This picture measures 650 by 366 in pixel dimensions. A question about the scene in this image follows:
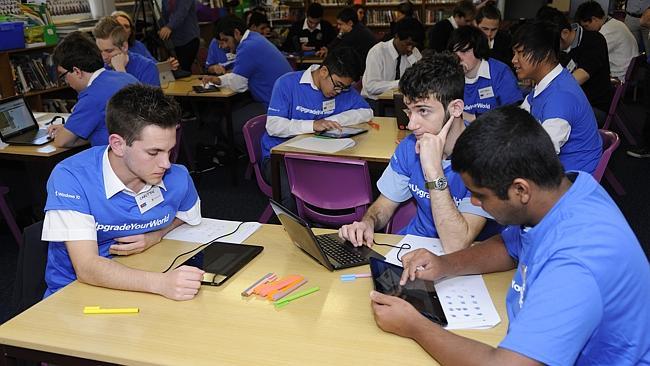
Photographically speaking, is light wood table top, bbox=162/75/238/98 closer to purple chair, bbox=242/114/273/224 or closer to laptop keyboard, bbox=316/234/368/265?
purple chair, bbox=242/114/273/224

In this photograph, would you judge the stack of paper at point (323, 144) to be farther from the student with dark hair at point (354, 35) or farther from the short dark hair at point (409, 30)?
the student with dark hair at point (354, 35)

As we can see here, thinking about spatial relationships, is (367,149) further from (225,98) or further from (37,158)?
(225,98)

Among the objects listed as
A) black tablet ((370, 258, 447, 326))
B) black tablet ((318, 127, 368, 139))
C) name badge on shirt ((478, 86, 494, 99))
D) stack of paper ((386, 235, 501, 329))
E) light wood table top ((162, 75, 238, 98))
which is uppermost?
black tablet ((370, 258, 447, 326))

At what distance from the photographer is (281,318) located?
153 centimetres

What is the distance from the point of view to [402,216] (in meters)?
2.47

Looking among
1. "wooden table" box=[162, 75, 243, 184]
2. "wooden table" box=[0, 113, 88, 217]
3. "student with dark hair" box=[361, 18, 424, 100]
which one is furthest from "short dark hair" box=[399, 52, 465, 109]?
"wooden table" box=[162, 75, 243, 184]

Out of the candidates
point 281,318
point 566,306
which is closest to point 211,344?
point 281,318

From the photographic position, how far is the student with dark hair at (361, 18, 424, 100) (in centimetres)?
496

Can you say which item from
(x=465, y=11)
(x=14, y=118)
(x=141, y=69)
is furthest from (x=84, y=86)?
(x=465, y=11)

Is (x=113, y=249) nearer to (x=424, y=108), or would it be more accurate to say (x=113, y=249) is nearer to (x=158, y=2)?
(x=424, y=108)

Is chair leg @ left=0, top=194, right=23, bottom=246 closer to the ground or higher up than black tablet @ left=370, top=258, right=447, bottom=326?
closer to the ground

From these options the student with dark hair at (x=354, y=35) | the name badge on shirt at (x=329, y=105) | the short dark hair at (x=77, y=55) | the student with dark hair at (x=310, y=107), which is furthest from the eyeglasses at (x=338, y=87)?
the student with dark hair at (x=354, y=35)

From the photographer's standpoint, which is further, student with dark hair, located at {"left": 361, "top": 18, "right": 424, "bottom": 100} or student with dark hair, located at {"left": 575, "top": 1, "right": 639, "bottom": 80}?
student with dark hair, located at {"left": 575, "top": 1, "right": 639, "bottom": 80}

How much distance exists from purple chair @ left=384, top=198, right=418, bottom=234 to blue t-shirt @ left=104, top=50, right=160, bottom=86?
2937mm
